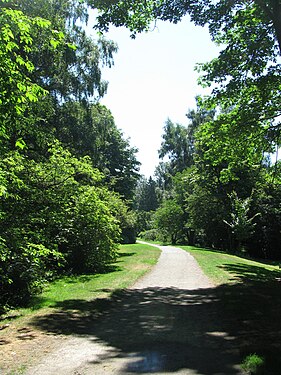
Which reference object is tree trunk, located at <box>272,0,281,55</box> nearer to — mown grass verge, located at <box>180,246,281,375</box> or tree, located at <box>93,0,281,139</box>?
tree, located at <box>93,0,281,139</box>

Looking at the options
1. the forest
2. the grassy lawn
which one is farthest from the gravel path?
the forest

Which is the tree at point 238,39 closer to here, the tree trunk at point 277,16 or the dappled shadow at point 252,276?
the tree trunk at point 277,16

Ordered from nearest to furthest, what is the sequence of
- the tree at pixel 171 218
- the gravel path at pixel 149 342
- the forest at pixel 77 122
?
the gravel path at pixel 149 342 → the forest at pixel 77 122 → the tree at pixel 171 218

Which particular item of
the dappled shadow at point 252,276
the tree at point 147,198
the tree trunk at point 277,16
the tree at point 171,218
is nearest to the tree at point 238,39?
the tree trunk at point 277,16

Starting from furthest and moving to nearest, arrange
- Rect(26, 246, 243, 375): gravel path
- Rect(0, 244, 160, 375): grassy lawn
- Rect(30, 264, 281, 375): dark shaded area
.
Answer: Rect(0, 244, 160, 375): grassy lawn < Rect(30, 264, 281, 375): dark shaded area < Rect(26, 246, 243, 375): gravel path

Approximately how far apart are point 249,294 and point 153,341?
4.96 meters

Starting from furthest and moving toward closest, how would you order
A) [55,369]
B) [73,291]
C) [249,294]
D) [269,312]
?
[73,291]
[249,294]
[269,312]
[55,369]

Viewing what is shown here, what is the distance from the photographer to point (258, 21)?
1142 cm

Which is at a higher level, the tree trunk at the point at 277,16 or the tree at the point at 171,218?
the tree trunk at the point at 277,16

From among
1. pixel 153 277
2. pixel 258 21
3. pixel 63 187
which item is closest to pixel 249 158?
pixel 258 21

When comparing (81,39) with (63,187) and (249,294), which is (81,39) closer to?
(63,187)

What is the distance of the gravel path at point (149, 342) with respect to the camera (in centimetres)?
446

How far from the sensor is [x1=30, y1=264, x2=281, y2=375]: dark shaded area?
468 cm

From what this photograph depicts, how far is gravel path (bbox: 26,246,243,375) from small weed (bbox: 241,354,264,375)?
0.41 ft
